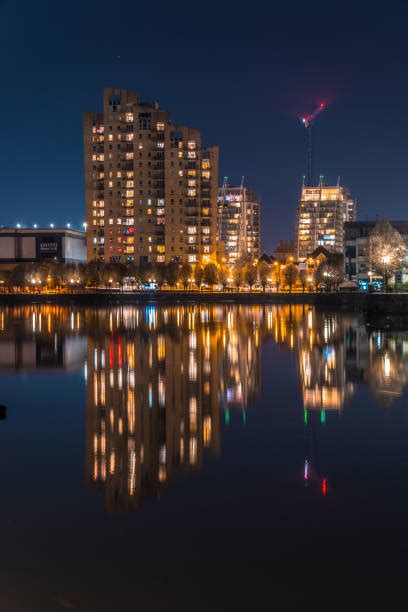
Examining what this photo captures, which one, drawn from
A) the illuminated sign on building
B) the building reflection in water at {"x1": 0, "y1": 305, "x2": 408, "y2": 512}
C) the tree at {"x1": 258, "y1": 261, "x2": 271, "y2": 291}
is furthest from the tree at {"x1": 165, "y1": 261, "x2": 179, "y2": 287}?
the building reflection in water at {"x1": 0, "y1": 305, "x2": 408, "y2": 512}

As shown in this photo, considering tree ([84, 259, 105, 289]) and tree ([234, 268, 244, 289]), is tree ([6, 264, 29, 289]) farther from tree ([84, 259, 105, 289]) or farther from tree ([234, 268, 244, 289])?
tree ([234, 268, 244, 289])

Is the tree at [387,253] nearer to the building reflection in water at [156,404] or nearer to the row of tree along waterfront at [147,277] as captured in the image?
the building reflection in water at [156,404]

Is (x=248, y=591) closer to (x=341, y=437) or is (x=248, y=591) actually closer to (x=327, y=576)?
(x=327, y=576)

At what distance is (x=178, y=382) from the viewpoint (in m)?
19.3

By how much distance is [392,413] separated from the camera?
1486cm

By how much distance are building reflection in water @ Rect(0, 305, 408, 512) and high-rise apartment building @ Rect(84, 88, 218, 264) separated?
89.5m

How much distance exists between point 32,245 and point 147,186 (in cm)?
2895

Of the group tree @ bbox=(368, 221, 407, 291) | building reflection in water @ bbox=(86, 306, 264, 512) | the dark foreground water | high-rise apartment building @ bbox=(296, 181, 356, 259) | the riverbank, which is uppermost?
high-rise apartment building @ bbox=(296, 181, 356, 259)

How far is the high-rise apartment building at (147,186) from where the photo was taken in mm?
127750

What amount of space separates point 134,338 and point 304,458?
78.6 feet

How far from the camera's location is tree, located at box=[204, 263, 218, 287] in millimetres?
113125

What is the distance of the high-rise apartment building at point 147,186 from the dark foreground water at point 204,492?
110 meters

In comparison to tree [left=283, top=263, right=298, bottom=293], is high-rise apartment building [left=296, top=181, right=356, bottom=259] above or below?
above

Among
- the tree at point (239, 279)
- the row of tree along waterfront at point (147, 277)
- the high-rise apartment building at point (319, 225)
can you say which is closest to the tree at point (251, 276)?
the row of tree along waterfront at point (147, 277)
